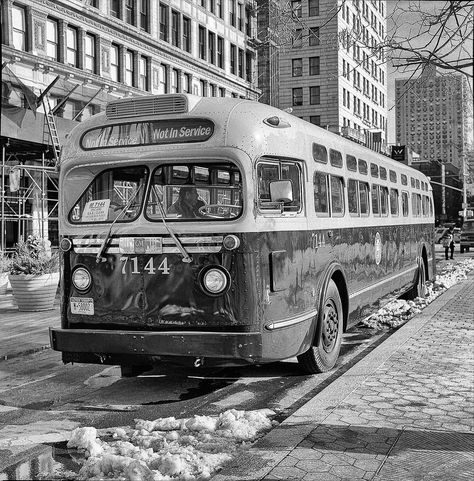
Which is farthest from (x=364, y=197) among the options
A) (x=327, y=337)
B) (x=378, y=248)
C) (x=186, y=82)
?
(x=186, y=82)

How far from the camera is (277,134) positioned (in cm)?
664

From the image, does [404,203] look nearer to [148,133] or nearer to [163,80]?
[148,133]

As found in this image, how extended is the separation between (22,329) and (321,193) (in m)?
6.35

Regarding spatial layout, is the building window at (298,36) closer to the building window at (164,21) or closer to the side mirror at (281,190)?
the side mirror at (281,190)

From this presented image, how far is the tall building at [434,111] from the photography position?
A: 5.03 metres

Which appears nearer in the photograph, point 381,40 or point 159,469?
point 159,469

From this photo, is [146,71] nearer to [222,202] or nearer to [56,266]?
[56,266]

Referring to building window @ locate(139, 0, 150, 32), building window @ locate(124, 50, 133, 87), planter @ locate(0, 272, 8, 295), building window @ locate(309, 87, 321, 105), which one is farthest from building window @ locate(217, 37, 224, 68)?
planter @ locate(0, 272, 8, 295)

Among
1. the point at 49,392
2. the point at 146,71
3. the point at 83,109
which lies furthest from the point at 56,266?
the point at 146,71

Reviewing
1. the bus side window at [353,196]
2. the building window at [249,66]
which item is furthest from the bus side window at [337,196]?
the building window at [249,66]

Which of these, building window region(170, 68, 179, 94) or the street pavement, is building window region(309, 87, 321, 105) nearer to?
building window region(170, 68, 179, 94)

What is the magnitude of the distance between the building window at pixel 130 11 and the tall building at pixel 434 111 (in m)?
30.7

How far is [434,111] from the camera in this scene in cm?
597

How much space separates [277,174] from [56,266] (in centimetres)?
871
